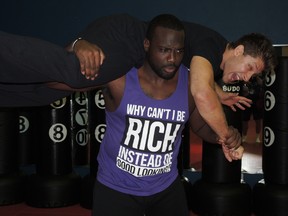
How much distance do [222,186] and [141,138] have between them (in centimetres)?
238

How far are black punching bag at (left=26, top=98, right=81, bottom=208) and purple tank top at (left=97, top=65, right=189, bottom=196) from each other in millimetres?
2460

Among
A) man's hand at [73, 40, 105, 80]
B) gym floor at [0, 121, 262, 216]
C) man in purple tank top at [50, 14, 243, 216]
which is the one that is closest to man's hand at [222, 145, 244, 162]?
man in purple tank top at [50, 14, 243, 216]

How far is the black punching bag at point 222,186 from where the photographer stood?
455 centimetres

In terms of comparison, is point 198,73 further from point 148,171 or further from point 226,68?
point 148,171

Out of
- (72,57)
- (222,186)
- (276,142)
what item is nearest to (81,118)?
(222,186)

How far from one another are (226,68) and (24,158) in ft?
14.5

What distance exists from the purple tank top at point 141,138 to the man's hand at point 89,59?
375 millimetres

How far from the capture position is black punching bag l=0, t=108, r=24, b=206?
4.90 meters

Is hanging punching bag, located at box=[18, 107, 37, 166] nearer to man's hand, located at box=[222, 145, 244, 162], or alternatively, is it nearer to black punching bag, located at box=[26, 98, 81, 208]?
black punching bag, located at box=[26, 98, 81, 208]

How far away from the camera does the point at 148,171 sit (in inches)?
98.5

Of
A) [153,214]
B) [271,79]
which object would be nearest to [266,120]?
[271,79]

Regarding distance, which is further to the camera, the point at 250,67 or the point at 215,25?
the point at 215,25

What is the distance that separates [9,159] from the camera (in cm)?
497

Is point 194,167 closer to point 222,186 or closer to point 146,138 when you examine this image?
point 222,186
